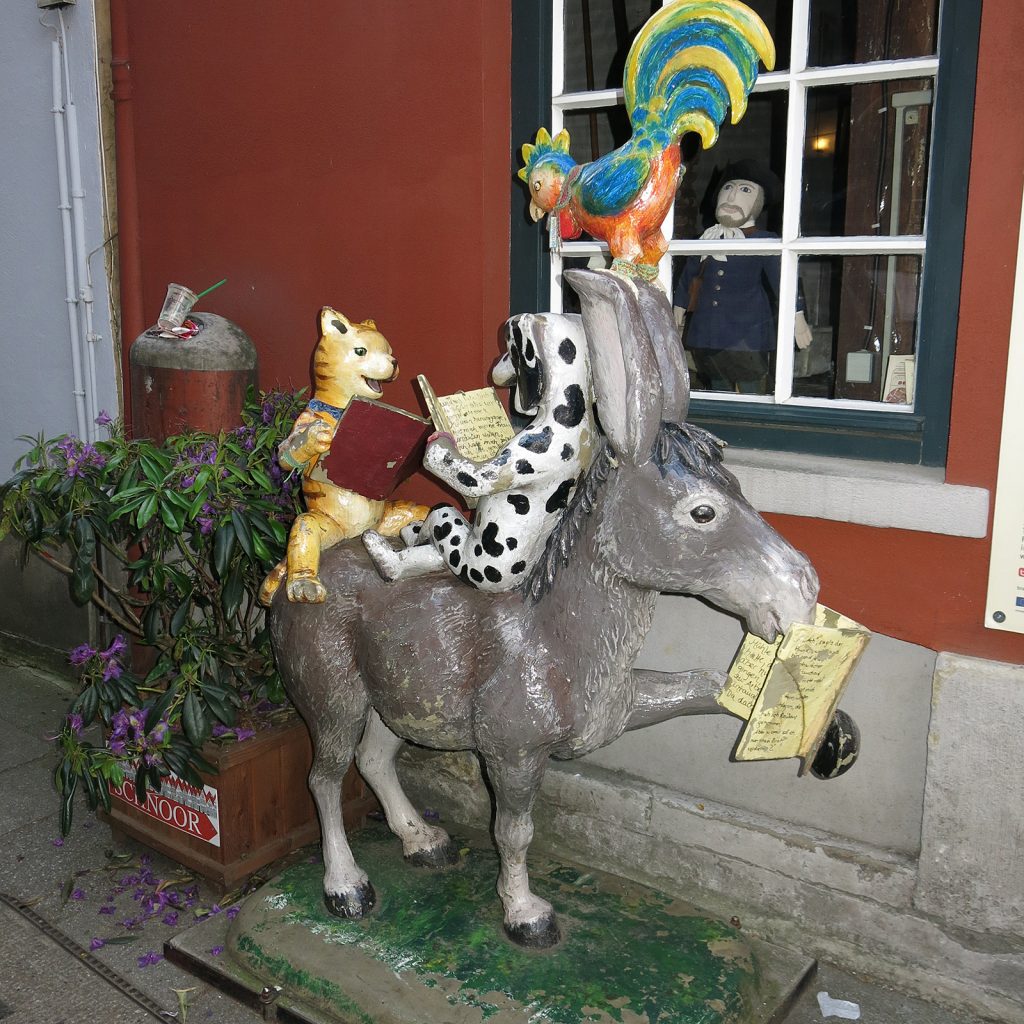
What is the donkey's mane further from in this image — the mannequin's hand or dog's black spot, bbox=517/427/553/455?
the mannequin's hand

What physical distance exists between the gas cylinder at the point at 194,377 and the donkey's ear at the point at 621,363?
2092 mm

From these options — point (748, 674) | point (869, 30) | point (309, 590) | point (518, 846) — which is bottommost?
point (518, 846)

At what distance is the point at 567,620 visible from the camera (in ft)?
7.82

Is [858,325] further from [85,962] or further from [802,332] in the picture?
[85,962]

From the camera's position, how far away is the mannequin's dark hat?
315 cm

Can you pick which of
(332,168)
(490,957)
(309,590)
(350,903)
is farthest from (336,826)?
(332,168)

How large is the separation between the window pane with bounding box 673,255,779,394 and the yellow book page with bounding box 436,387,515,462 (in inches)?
39.4

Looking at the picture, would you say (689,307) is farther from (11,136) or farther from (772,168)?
(11,136)

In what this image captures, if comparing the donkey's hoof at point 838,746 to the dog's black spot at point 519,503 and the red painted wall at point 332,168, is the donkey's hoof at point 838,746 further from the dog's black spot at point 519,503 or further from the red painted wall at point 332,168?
the red painted wall at point 332,168

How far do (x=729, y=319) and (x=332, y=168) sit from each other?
1.66 meters

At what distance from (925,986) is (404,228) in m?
3.02

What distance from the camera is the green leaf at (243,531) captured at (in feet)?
9.88

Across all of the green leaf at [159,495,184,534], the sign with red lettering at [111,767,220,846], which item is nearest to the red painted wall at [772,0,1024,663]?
the green leaf at [159,495,184,534]

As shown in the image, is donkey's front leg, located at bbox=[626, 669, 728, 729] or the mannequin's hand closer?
donkey's front leg, located at bbox=[626, 669, 728, 729]
